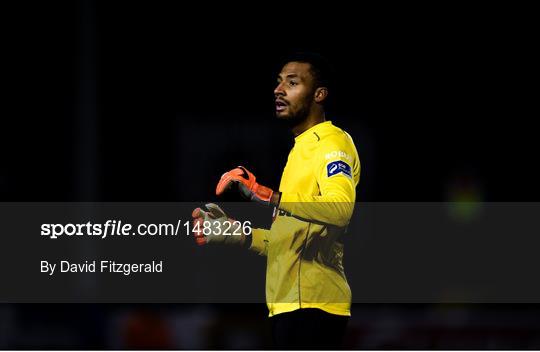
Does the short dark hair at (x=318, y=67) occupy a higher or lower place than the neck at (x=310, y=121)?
higher

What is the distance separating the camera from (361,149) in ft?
42.5

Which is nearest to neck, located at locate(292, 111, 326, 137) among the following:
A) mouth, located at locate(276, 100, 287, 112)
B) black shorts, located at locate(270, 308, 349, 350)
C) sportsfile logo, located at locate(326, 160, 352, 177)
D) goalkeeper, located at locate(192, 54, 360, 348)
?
goalkeeper, located at locate(192, 54, 360, 348)

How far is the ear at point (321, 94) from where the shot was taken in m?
6.16

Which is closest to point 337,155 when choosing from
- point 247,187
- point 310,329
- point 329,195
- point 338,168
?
point 338,168

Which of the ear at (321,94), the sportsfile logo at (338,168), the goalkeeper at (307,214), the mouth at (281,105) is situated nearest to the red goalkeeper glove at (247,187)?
the goalkeeper at (307,214)

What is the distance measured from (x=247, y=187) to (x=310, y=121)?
604mm

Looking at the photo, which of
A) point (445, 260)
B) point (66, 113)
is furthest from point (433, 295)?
point (66, 113)

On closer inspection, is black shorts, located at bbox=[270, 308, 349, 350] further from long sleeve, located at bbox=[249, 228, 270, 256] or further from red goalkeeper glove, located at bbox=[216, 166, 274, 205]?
red goalkeeper glove, located at bbox=[216, 166, 274, 205]

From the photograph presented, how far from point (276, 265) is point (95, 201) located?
727 centimetres

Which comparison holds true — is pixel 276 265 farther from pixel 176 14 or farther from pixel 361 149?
pixel 176 14

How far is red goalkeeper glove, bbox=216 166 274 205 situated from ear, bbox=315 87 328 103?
62 centimetres

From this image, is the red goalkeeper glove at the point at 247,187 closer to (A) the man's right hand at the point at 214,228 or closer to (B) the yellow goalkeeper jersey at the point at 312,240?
(B) the yellow goalkeeper jersey at the point at 312,240

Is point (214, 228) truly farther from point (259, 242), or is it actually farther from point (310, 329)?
point (310, 329)

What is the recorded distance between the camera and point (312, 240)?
19.8 feet
